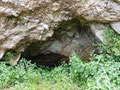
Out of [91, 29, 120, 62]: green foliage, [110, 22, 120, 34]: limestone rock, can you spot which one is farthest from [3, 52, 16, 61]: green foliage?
[110, 22, 120, 34]: limestone rock

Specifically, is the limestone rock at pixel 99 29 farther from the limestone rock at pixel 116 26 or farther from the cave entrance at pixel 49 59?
the cave entrance at pixel 49 59

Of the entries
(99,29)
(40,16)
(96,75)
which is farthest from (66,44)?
(96,75)

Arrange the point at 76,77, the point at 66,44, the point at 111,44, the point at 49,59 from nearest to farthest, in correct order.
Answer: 1. the point at 76,77
2. the point at 111,44
3. the point at 66,44
4. the point at 49,59

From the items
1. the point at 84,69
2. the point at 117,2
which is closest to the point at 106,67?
the point at 84,69

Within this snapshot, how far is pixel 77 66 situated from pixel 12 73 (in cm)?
172

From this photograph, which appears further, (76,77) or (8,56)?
(8,56)

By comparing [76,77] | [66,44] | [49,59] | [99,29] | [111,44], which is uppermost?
Result: [99,29]

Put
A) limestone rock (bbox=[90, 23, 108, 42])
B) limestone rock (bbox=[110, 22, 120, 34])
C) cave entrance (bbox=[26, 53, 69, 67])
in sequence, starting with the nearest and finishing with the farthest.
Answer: limestone rock (bbox=[110, 22, 120, 34]), limestone rock (bbox=[90, 23, 108, 42]), cave entrance (bbox=[26, 53, 69, 67])

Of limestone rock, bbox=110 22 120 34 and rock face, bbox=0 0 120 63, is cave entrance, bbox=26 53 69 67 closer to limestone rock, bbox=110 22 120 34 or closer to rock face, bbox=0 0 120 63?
rock face, bbox=0 0 120 63

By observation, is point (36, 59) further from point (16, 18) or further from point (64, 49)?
point (16, 18)

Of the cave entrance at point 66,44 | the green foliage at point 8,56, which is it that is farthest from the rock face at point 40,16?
the cave entrance at point 66,44

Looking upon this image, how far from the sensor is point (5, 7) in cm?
349

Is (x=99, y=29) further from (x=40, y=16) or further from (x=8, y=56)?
(x=8, y=56)

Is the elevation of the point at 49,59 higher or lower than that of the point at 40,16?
lower
